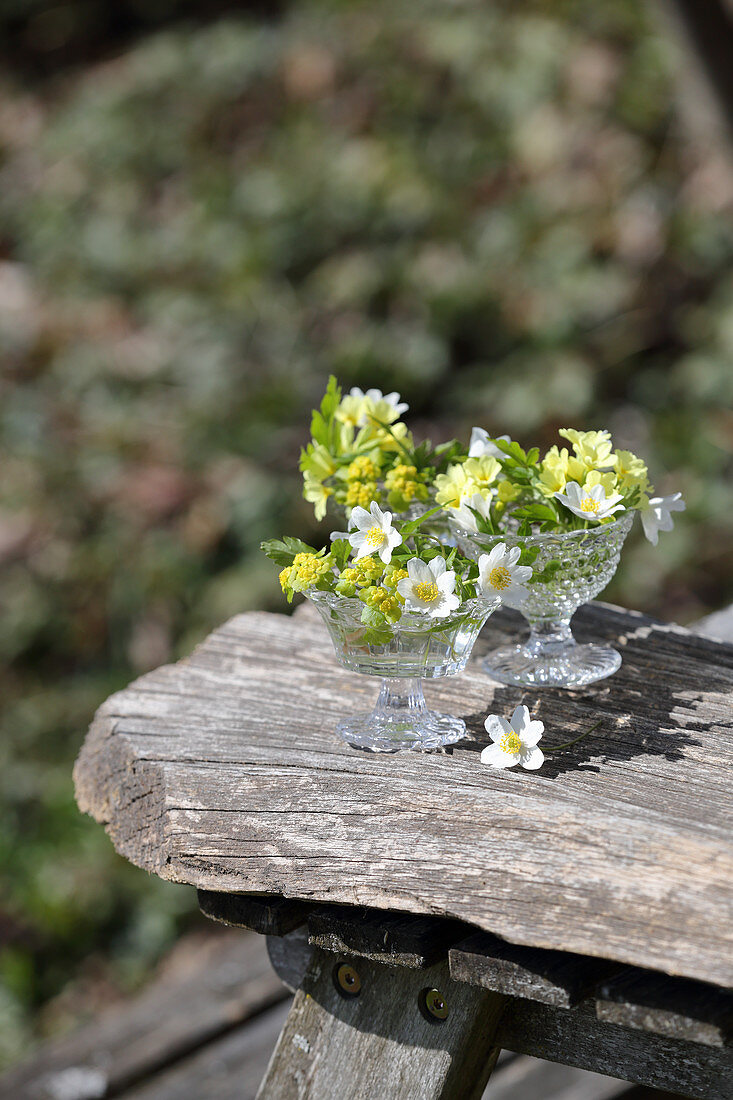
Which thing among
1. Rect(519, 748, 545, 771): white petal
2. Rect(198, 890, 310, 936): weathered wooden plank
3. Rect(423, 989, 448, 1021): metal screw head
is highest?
Rect(519, 748, 545, 771): white petal

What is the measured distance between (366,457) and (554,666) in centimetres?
35

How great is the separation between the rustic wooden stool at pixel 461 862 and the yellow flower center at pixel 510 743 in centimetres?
4

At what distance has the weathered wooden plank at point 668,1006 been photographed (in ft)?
2.89

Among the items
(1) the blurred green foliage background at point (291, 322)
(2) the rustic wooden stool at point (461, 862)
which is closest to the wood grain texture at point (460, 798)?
(2) the rustic wooden stool at point (461, 862)

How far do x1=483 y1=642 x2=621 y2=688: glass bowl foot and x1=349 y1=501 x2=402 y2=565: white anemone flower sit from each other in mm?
302

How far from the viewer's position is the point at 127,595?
3.83 m

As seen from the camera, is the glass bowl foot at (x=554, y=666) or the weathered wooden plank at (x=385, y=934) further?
the glass bowl foot at (x=554, y=666)

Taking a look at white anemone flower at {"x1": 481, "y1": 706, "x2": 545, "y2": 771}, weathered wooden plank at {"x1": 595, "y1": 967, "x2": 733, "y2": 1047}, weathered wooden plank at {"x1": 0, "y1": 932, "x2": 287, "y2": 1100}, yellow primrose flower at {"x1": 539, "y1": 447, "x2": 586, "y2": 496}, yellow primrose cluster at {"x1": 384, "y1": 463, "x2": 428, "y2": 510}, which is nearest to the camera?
weathered wooden plank at {"x1": 595, "y1": 967, "x2": 733, "y2": 1047}

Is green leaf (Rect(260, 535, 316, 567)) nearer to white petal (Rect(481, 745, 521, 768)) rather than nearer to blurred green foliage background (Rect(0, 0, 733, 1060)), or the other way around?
white petal (Rect(481, 745, 521, 768))

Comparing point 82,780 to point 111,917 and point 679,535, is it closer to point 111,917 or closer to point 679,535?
point 111,917

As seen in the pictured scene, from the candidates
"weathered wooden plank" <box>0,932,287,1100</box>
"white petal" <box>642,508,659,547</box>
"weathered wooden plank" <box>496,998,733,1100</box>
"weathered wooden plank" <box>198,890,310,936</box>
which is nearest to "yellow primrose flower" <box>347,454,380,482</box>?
"white petal" <box>642,508,659,547</box>

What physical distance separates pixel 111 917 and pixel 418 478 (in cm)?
223

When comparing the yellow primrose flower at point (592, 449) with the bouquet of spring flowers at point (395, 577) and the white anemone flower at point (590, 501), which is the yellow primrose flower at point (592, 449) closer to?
the white anemone flower at point (590, 501)

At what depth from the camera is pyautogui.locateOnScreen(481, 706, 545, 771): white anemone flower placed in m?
1.14
